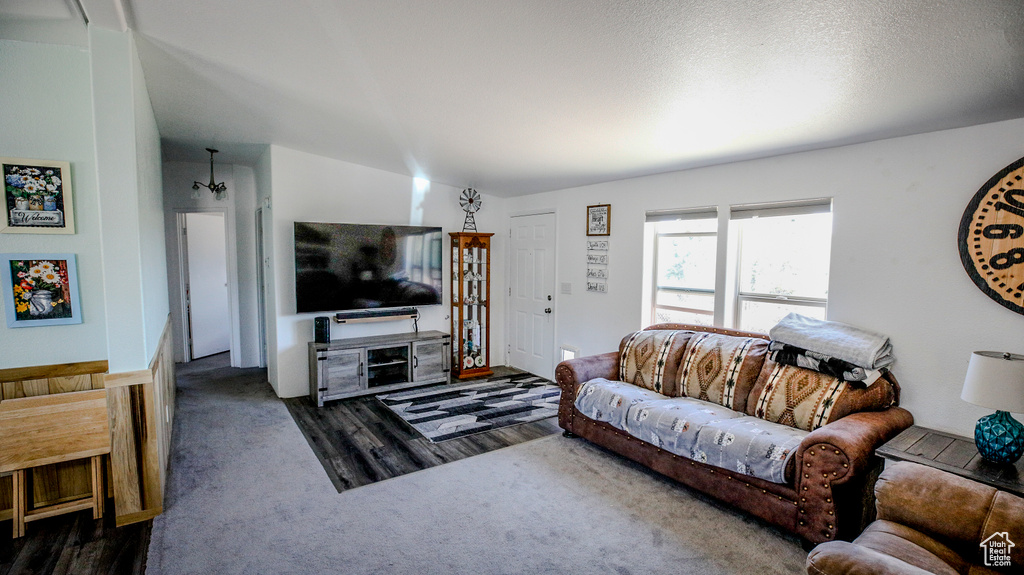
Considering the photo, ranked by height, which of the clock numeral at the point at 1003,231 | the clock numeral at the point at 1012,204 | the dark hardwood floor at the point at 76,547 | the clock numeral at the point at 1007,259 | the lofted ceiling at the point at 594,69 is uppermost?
the lofted ceiling at the point at 594,69

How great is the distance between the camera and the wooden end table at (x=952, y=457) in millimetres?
1865

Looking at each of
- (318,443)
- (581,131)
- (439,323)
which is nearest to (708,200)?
(581,131)

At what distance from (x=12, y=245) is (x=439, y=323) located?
11.4 feet

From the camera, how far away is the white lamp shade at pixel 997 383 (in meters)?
1.89

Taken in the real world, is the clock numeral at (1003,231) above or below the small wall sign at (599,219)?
below

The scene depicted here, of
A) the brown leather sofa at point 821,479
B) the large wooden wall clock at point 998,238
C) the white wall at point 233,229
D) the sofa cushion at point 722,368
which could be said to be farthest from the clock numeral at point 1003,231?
the white wall at point 233,229

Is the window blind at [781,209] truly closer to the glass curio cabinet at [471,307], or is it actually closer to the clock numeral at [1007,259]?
the clock numeral at [1007,259]

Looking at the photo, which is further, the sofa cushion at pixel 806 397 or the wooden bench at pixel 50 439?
the sofa cushion at pixel 806 397

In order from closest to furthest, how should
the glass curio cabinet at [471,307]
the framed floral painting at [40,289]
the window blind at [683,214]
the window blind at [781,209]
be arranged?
the framed floral painting at [40,289]
the window blind at [781,209]
the window blind at [683,214]
the glass curio cabinet at [471,307]

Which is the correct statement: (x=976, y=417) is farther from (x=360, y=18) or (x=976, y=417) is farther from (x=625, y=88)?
(x=360, y=18)

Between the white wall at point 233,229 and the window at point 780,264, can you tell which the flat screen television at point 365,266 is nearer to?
the white wall at point 233,229

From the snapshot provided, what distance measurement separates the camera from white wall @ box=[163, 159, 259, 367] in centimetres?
545

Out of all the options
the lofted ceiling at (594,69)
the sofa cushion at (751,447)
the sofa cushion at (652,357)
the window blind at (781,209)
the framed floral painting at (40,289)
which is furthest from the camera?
the sofa cushion at (652,357)

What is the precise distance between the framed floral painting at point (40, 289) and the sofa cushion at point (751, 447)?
3.59 meters
